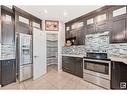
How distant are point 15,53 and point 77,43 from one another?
2.40 meters

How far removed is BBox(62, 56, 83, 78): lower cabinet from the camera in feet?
14.7

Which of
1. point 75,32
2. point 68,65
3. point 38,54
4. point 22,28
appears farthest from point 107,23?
point 22,28

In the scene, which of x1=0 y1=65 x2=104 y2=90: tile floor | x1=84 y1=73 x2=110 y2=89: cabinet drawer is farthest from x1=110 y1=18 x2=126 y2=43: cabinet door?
x1=0 y1=65 x2=104 y2=90: tile floor

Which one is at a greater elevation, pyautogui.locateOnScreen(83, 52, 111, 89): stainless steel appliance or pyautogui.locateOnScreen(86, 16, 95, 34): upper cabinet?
pyautogui.locateOnScreen(86, 16, 95, 34): upper cabinet

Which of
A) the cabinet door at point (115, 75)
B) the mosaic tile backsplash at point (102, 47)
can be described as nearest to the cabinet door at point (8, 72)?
the mosaic tile backsplash at point (102, 47)

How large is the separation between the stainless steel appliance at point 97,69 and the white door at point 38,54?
5.70 ft

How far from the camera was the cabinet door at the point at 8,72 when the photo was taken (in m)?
3.55

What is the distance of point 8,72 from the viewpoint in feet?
12.2

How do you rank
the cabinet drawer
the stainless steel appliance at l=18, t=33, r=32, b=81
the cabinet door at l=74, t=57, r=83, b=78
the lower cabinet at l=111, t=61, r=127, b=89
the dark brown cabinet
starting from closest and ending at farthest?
the lower cabinet at l=111, t=61, r=127, b=89, the cabinet drawer, the dark brown cabinet, the stainless steel appliance at l=18, t=33, r=32, b=81, the cabinet door at l=74, t=57, r=83, b=78

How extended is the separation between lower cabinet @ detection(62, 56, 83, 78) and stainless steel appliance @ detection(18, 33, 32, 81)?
1.60 m

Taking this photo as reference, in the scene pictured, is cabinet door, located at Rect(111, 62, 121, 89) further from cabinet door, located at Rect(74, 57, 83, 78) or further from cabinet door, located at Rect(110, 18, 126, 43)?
cabinet door, located at Rect(74, 57, 83, 78)

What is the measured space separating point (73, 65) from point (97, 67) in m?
1.38

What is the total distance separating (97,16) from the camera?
4.12 metres
